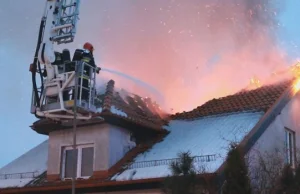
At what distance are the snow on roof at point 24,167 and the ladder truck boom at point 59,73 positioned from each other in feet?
10.5

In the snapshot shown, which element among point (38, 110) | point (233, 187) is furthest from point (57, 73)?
point (233, 187)

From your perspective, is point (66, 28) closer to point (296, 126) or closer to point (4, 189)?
point (4, 189)

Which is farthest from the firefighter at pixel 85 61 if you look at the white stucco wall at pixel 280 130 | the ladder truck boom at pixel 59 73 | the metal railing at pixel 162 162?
the white stucco wall at pixel 280 130

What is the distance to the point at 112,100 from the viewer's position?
46.9ft

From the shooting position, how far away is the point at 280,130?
46.3 ft

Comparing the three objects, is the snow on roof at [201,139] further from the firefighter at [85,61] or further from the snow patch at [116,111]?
the firefighter at [85,61]

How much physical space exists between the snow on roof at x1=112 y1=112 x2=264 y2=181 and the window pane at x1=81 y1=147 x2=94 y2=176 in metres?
1.26

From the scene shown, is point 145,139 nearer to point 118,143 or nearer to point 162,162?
point 118,143

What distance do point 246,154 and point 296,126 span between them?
3683mm

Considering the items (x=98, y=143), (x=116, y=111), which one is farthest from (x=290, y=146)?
(x=98, y=143)

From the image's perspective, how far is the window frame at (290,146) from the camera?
13891mm

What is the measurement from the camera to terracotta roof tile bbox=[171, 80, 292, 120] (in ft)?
47.5

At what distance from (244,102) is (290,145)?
184 centimetres

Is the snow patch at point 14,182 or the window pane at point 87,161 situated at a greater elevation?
the window pane at point 87,161
